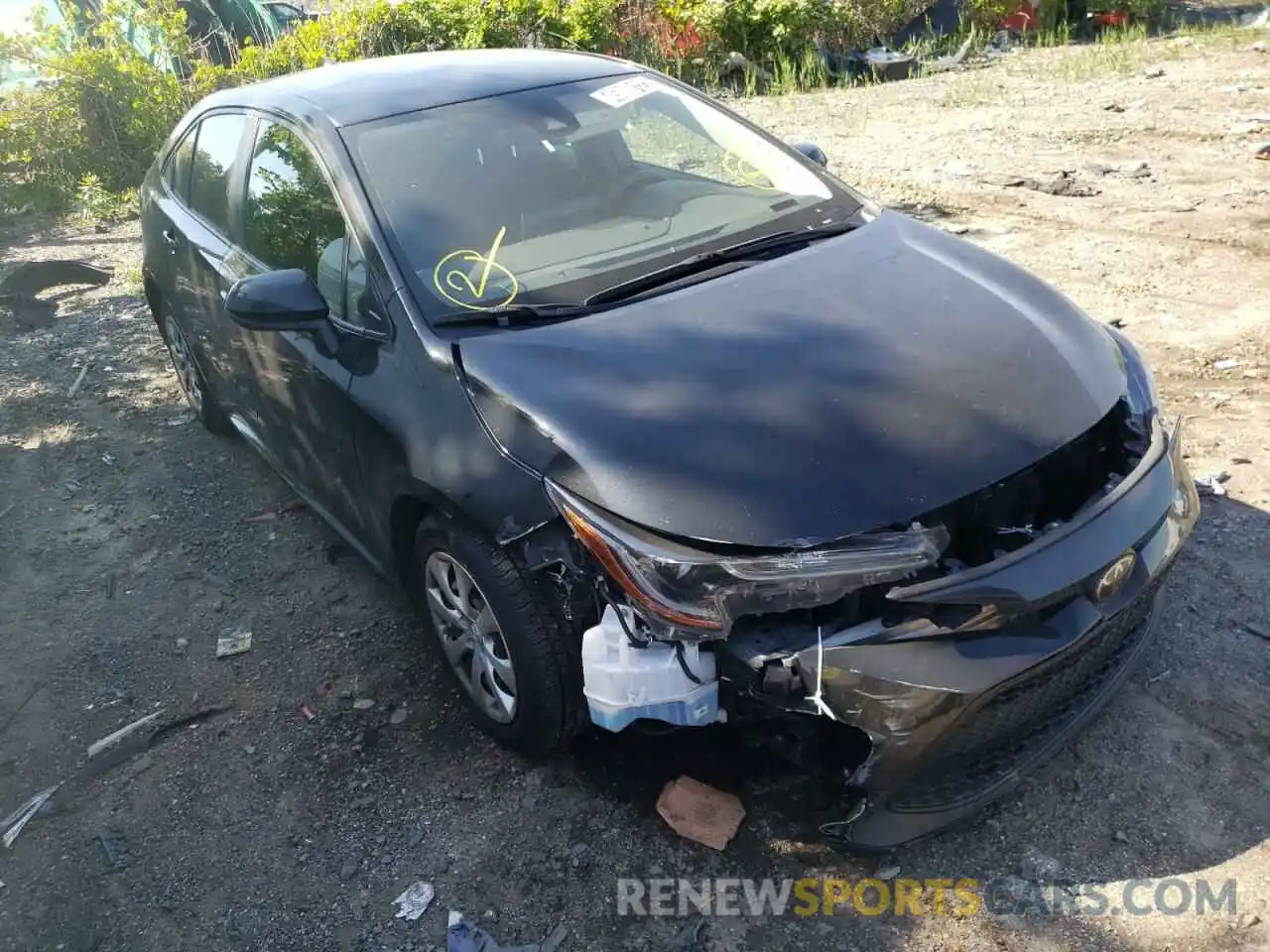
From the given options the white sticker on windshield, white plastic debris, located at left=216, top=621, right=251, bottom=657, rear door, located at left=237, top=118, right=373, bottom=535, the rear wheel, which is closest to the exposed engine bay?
rear door, located at left=237, top=118, right=373, bottom=535

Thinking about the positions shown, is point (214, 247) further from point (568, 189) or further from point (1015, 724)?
point (1015, 724)

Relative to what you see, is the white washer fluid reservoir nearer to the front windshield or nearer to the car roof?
the front windshield

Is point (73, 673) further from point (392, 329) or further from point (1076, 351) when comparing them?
point (1076, 351)

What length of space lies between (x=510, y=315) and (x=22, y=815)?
6.85 feet

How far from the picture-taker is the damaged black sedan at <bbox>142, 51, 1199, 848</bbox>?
7.29 feet

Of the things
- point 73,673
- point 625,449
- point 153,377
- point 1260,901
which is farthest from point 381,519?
point 153,377

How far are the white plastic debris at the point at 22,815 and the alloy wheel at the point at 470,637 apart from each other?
1286 millimetres

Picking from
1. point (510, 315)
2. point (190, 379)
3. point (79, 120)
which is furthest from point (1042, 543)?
point (79, 120)

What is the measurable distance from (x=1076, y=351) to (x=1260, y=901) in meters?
1.42

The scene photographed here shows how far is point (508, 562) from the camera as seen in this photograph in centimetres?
259

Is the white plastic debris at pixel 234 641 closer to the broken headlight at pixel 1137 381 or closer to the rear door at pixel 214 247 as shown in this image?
the rear door at pixel 214 247

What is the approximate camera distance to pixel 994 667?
2.16m

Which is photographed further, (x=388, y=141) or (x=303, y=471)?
(x=303, y=471)

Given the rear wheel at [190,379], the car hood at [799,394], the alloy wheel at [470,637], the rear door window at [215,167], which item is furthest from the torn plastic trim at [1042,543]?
the rear wheel at [190,379]
